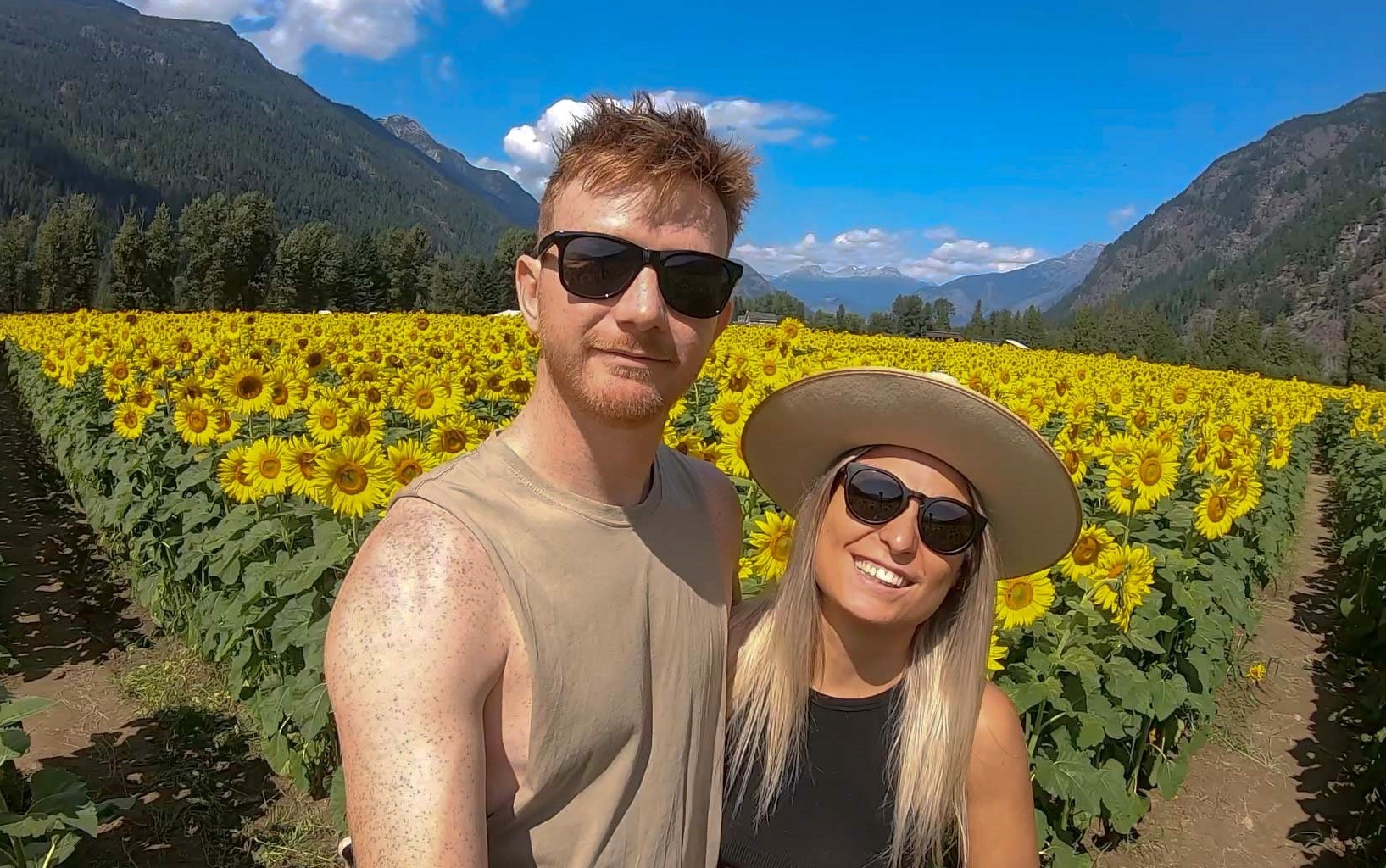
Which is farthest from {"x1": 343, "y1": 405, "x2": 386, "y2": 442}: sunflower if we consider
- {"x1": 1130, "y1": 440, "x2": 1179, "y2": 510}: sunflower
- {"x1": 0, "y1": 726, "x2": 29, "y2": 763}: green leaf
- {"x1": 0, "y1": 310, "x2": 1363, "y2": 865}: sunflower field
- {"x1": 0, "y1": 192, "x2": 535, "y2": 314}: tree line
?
{"x1": 0, "y1": 192, "x2": 535, "y2": 314}: tree line

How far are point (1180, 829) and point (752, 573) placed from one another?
3.55 m

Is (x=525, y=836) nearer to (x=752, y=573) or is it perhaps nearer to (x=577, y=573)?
(x=577, y=573)

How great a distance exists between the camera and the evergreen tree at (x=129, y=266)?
197 feet

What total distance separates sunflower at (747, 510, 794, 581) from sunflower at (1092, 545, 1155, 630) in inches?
63.2

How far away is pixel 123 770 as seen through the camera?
16.6ft

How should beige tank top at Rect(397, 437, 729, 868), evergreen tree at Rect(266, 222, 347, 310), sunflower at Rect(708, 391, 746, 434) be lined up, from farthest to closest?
evergreen tree at Rect(266, 222, 347, 310), sunflower at Rect(708, 391, 746, 434), beige tank top at Rect(397, 437, 729, 868)

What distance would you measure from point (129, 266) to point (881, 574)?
72.0 m

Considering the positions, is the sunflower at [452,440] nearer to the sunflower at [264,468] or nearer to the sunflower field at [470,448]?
the sunflower field at [470,448]

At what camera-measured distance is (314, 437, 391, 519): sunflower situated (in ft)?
13.0

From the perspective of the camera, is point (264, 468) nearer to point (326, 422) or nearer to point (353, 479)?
point (326, 422)

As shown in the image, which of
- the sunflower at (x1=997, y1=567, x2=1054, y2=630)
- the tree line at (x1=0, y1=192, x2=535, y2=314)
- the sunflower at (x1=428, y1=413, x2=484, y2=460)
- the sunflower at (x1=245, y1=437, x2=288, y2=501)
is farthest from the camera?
the tree line at (x1=0, y1=192, x2=535, y2=314)

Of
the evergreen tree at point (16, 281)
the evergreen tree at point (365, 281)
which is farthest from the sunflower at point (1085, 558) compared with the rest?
the evergreen tree at point (16, 281)

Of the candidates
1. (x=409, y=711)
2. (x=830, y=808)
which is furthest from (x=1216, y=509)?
(x=409, y=711)

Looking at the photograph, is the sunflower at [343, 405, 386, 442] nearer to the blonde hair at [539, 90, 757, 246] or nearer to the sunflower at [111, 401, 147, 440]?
the sunflower at [111, 401, 147, 440]
